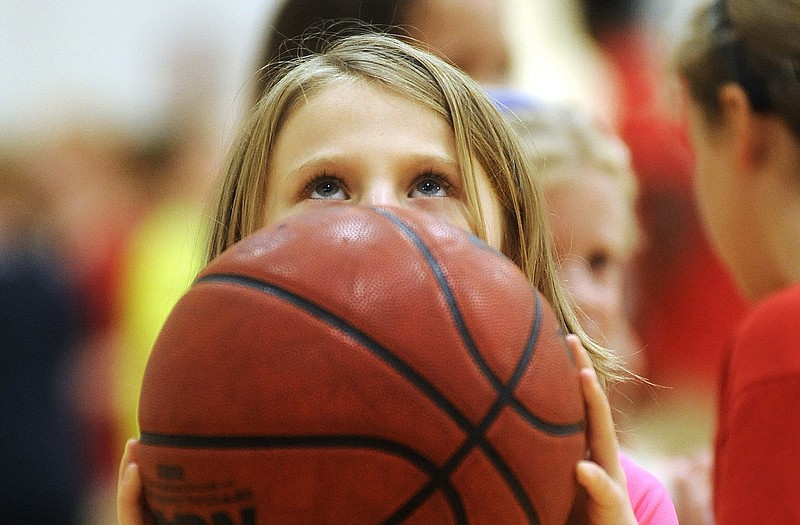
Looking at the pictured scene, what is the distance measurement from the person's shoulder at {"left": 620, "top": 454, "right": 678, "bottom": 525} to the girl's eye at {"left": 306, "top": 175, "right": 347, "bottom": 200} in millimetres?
498

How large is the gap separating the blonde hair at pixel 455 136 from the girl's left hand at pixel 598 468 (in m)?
0.34

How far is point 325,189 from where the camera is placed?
4.07 ft

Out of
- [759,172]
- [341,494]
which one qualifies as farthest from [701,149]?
[341,494]

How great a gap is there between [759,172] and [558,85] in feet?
6.36

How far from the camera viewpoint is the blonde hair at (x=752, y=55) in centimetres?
160

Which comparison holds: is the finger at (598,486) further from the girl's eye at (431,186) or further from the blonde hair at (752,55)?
the blonde hair at (752,55)

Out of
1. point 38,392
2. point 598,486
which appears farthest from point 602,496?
point 38,392

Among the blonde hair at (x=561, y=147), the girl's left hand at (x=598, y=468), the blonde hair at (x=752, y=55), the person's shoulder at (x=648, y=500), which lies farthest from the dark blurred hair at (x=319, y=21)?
the girl's left hand at (x=598, y=468)

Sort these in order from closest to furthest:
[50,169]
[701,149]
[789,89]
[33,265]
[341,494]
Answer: [341,494] → [789,89] → [701,149] → [33,265] → [50,169]

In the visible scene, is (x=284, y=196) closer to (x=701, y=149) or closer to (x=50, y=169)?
(x=701, y=149)

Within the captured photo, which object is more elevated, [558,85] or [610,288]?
[558,85]

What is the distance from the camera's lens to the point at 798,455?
129 centimetres

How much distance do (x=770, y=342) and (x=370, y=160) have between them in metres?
0.60

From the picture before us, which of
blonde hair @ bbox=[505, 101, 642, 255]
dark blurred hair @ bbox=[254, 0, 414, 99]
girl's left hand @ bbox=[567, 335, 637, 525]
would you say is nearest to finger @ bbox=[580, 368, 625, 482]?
girl's left hand @ bbox=[567, 335, 637, 525]
